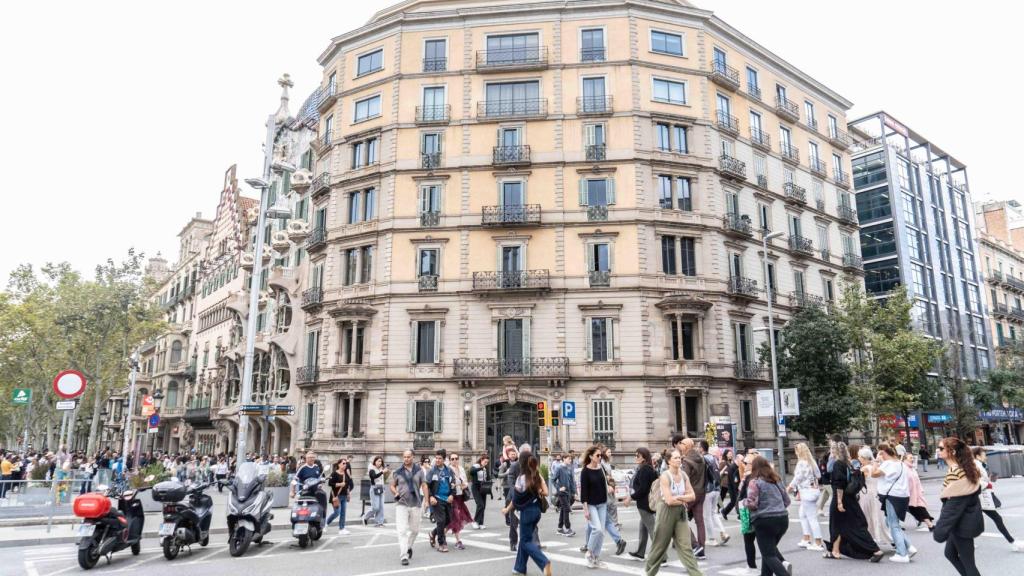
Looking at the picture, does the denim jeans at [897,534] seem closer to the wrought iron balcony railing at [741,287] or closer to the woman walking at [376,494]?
the woman walking at [376,494]

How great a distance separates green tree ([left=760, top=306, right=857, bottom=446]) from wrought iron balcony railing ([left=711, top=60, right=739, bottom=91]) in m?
13.0

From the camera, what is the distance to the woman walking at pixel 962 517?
772 cm

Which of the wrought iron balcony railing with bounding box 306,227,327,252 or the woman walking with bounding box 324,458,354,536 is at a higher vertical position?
the wrought iron balcony railing with bounding box 306,227,327,252

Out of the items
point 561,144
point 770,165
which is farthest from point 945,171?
point 561,144

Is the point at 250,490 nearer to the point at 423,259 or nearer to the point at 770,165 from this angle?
the point at 423,259

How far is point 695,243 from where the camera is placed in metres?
33.0

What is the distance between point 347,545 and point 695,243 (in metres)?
24.0

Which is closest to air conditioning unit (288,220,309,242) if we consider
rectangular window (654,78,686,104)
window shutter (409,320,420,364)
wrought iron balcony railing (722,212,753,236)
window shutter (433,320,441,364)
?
window shutter (409,320,420,364)

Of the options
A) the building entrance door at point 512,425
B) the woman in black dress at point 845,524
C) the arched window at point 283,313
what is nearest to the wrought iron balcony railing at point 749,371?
the building entrance door at point 512,425

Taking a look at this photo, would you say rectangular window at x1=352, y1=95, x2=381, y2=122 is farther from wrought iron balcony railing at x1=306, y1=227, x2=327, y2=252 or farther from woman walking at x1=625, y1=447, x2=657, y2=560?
woman walking at x1=625, y1=447, x2=657, y2=560

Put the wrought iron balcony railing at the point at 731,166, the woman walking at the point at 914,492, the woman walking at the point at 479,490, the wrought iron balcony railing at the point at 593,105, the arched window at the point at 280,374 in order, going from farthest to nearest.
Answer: the arched window at the point at 280,374
the wrought iron balcony railing at the point at 731,166
the wrought iron balcony railing at the point at 593,105
the woman walking at the point at 479,490
the woman walking at the point at 914,492

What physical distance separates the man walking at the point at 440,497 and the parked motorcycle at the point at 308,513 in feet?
7.57

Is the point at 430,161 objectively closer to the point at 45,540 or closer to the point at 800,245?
the point at 800,245

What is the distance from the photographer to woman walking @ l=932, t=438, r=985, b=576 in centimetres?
772
